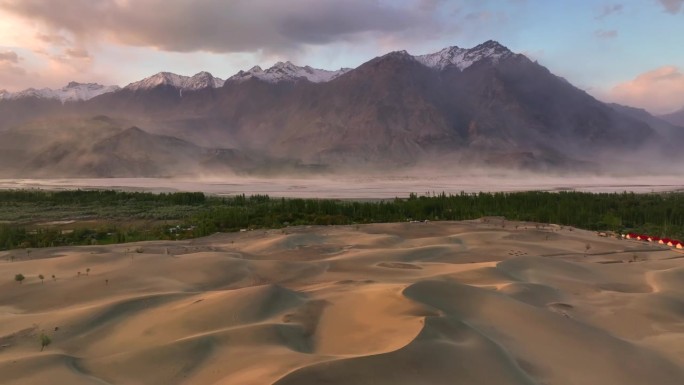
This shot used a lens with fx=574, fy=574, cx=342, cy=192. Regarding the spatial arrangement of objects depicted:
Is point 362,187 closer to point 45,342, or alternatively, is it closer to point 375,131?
point 45,342

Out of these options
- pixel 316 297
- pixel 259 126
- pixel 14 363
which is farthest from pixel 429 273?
pixel 259 126

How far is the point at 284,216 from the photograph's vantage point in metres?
22.4

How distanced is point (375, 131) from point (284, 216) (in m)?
124

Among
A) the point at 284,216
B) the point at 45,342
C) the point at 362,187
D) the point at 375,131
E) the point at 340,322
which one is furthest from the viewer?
the point at 375,131

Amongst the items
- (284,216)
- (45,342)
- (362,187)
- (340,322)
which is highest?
(362,187)

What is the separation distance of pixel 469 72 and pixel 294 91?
56815 millimetres

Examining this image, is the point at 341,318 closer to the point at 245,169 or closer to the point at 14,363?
the point at 14,363

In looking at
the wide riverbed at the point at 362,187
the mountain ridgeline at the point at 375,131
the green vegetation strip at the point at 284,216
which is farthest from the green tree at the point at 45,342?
the mountain ridgeline at the point at 375,131

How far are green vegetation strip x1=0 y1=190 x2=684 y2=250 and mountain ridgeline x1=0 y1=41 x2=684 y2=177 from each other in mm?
90762

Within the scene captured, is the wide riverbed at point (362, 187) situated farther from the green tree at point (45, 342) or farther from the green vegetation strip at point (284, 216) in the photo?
the green tree at point (45, 342)

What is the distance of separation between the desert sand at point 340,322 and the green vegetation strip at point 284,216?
7135 millimetres

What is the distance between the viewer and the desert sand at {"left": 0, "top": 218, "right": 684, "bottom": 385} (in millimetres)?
4875

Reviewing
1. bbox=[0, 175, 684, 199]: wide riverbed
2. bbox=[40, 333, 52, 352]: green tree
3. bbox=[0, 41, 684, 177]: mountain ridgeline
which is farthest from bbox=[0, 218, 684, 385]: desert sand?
bbox=[0, 41, 684, 177]: mountain ridgeline

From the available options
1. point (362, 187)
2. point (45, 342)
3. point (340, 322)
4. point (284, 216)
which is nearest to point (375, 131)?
point (362, 187)
